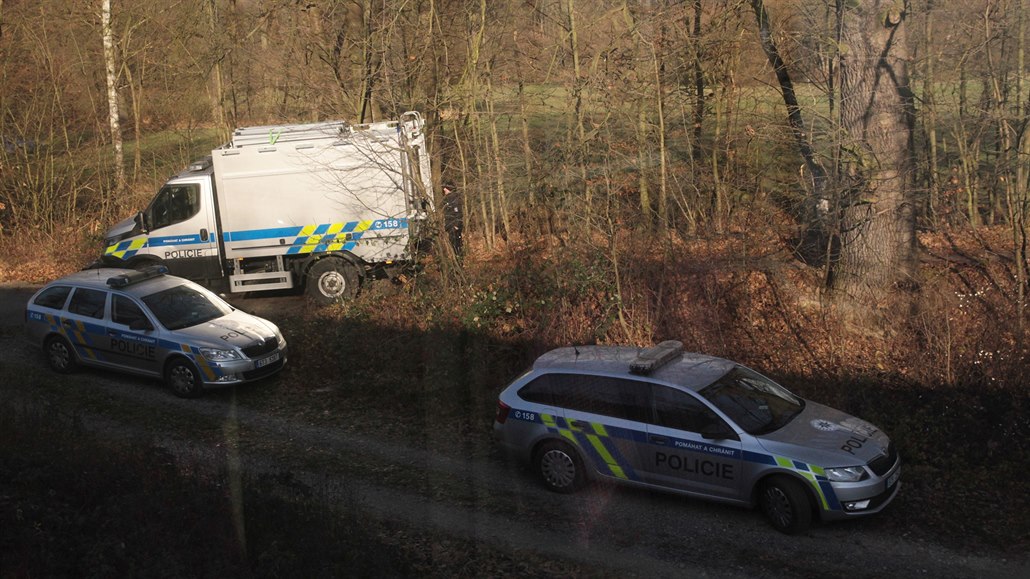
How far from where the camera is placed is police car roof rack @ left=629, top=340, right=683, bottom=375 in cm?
932

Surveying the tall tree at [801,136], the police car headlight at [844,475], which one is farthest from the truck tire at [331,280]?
the police car headlight at [844,475]

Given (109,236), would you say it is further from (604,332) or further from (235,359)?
(604,332)

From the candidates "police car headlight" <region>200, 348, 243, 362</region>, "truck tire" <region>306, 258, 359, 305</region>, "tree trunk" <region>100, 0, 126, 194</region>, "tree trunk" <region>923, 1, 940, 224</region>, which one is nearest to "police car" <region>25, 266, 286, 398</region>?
"police car headlight" <region>200, 348, 243, 362</region>

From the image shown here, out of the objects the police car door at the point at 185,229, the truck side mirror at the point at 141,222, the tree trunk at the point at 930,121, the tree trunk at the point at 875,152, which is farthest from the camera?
the truck side mirror at the point at 141,222

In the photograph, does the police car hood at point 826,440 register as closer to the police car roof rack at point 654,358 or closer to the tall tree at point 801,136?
the police car roof rack at point 654,358

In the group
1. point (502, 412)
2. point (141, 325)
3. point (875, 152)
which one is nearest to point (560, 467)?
point (502, 412)

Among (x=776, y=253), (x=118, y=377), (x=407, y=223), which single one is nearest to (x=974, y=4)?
(x=776, y=253)

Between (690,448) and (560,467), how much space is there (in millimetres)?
1574

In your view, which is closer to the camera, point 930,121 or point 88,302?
point 88,302

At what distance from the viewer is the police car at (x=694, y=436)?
837 centimetres

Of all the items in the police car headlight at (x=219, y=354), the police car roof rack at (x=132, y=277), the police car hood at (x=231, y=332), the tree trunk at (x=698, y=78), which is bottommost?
the police car headlight at (x=219, y=354)

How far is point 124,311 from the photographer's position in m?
A: 13.1

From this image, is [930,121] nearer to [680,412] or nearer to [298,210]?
[680,412]

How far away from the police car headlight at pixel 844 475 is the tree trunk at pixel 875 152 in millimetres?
6471
